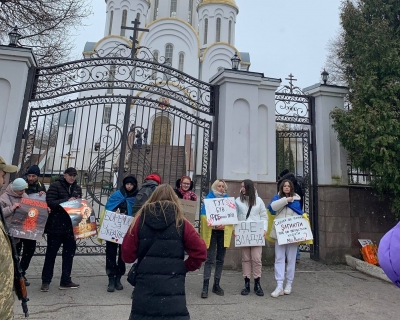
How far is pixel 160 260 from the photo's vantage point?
94.6 inches

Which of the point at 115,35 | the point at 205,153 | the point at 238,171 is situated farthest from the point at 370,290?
the point at 115,35

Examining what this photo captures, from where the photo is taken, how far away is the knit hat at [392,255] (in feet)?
5.17

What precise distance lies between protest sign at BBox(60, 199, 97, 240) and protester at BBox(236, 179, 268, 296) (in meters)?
2.25

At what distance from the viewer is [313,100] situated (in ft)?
23.8

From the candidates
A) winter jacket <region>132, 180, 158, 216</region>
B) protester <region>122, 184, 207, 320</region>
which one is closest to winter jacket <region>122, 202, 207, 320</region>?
protester <region>122, 184, 207, 320</region>

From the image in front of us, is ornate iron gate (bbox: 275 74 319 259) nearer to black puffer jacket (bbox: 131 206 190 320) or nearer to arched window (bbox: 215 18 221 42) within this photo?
black puffer jacket (bbox: 131 206 190 320)

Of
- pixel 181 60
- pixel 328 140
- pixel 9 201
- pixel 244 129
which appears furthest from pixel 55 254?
pixel 181 60

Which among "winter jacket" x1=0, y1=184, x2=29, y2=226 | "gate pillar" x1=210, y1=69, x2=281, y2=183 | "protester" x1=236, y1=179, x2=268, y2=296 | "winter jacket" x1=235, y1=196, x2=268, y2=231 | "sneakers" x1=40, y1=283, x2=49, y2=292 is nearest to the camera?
"winter jacket" x1=0, y1=184, x2=29, y2=226

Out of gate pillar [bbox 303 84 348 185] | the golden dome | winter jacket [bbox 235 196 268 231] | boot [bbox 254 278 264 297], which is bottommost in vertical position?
boot [bbox 254 278 264 297]

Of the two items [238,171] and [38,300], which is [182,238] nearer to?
[38,300]

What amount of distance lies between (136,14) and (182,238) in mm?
30332

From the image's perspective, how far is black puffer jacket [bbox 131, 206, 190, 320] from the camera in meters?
2.32

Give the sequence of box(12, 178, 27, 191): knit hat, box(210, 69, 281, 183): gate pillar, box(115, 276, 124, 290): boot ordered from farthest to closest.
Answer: box(210, 69, 281, 183): gate pillar
box(115, 276, 124, 290): boot
box(12, 178, 27, 191): knit hat

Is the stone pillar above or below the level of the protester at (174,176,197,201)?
above
